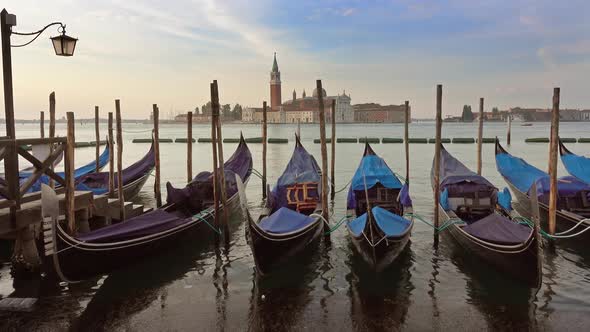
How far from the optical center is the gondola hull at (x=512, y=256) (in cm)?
477

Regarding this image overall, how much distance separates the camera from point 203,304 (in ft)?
16.3

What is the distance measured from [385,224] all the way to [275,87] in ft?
384

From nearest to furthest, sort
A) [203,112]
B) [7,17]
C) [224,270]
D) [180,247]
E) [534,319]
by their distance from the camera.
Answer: [534,319]
[7,17]
[224,270]
[180,247]
[203,112]

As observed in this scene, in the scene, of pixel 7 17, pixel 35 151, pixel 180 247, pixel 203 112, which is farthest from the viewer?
pixel 203 112

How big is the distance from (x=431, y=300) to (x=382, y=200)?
9.65ft

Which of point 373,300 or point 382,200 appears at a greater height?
point 382,200

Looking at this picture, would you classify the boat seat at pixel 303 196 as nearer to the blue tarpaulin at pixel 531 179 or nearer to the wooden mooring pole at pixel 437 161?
the wooden mooring pole at pixel 437 161

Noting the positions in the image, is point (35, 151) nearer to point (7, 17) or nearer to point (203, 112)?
point (7, 17)

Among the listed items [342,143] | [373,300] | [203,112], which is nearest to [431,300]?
[373,300]

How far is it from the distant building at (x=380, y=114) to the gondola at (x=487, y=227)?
119172 millimetres

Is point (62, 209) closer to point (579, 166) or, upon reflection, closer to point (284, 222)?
point (284, 222)

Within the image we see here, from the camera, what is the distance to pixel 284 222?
20.0 feet

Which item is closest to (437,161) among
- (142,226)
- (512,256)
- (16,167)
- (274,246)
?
(512,256)

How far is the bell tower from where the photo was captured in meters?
117
